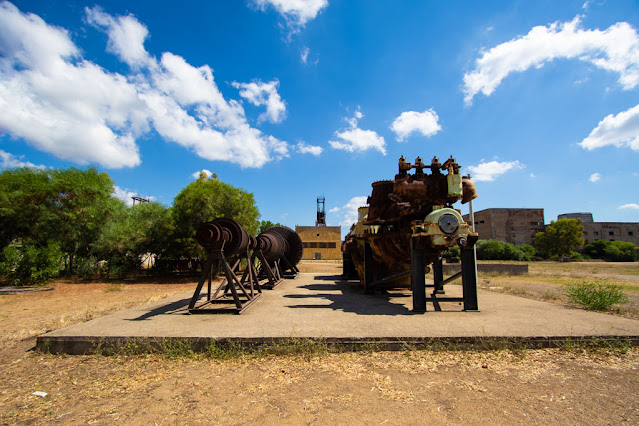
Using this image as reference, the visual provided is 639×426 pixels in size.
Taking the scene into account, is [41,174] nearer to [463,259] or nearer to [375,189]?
[375,189]

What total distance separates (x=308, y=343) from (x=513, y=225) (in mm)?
59164

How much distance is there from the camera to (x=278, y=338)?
4285 millimetres

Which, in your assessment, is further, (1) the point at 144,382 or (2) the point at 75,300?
(2) the point at 75,300

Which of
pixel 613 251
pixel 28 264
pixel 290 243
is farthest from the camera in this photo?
pixel 613 251

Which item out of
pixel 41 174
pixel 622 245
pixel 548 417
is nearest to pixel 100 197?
pixel 41 174

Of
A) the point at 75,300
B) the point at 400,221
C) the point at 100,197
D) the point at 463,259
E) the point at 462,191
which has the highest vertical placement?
the point at 100,197

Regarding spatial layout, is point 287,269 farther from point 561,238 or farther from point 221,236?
point 561,238

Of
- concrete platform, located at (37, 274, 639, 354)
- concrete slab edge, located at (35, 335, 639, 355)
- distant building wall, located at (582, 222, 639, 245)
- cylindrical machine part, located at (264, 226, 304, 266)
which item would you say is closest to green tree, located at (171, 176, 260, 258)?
cylindrical machine part, located at (264, 226, 304, 266)

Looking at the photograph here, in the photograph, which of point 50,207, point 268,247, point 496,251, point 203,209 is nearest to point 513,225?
point 496,251

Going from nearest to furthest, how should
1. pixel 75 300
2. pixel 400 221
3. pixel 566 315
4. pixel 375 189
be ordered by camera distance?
pixel 566 315 → pixel 400 221 → pixel 375 189 → pixel 75 300

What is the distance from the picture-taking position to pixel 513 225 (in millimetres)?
52375

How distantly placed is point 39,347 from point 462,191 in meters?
8.14

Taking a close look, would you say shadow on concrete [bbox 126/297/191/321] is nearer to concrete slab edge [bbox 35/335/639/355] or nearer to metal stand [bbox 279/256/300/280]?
concrete slab edge [bbox 35/335/639/355]

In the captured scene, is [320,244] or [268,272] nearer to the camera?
[268,272]
